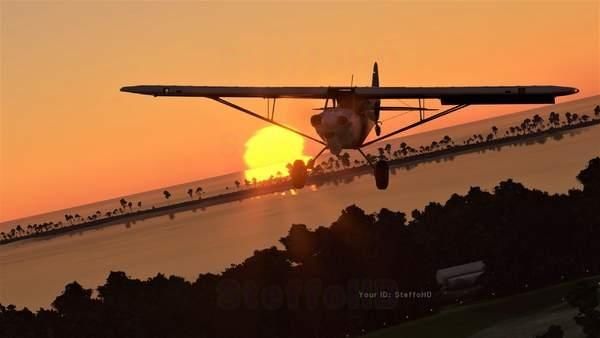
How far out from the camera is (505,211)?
4456 inches

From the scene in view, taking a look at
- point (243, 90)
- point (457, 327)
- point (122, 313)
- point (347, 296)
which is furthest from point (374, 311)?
point (243, 90)

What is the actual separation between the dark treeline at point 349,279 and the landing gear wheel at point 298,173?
67.1 meters

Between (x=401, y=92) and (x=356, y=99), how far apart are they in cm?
152

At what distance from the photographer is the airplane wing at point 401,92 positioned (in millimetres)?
24328

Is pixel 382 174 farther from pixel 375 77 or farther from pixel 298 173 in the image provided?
pixel 375 77

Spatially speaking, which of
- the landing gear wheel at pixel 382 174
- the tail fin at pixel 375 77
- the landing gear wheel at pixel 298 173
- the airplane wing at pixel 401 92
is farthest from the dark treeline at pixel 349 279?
the landing gear wheel at pixel 382 174

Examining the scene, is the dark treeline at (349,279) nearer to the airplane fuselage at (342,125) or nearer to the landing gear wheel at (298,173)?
the landing gear wheel at (298,173)

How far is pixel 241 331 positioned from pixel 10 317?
36.1 meters

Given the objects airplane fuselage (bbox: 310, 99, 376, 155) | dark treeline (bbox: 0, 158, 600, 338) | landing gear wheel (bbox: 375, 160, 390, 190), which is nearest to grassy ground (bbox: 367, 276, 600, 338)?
dark treeline (bbox: 0, 158, 600, 338)

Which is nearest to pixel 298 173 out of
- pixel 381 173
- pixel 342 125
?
pixel 342 125

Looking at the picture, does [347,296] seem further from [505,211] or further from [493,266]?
[505,211]

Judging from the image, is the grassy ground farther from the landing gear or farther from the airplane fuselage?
the airplane fuselage

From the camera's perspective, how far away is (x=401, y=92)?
25.2 m

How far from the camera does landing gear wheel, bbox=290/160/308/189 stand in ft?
83.3
